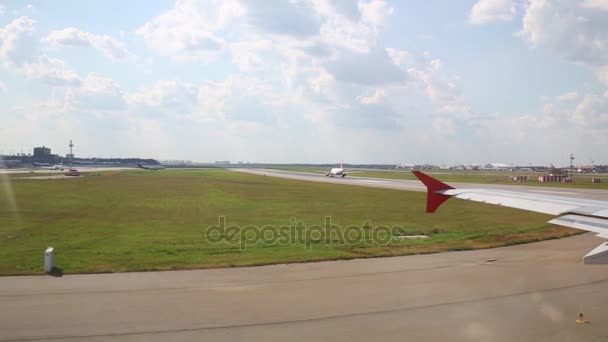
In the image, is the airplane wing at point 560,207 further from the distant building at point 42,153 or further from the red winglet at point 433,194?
the distant building at point 42,153

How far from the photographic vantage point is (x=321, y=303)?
A: 1008 centimetres

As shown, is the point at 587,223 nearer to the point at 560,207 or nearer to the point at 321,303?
the point at 560,207

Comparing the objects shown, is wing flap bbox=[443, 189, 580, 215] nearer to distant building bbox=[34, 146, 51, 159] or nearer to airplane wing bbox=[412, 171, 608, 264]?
airplane wing bbox=[412, 171, 608, 264]

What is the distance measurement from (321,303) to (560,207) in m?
5.75

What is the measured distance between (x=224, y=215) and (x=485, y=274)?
17528 millimetres

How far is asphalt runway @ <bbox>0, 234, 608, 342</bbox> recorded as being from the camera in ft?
27.3

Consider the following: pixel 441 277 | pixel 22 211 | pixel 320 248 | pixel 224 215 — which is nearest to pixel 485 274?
pixel 441 277

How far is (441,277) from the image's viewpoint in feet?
40.7

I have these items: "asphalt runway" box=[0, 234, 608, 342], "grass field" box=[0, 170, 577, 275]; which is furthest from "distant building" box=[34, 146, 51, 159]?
"asphalt runway" box=[0, 234, 608, 342]

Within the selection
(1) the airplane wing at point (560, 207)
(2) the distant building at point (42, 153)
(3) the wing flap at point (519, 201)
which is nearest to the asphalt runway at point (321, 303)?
(1) the airplane wing at point (560, 207)

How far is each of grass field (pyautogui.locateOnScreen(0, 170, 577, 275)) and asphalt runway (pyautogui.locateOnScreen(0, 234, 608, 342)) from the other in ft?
5.71

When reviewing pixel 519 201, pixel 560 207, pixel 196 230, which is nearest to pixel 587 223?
pixel 560 207

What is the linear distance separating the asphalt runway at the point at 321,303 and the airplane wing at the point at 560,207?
1731mm

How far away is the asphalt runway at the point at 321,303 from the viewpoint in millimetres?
8320
